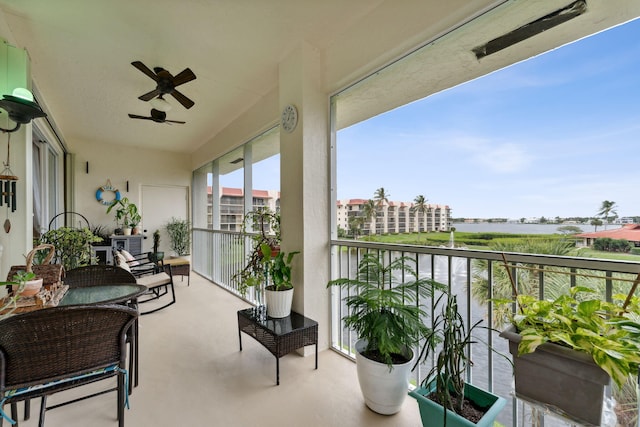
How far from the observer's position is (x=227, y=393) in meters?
1.90

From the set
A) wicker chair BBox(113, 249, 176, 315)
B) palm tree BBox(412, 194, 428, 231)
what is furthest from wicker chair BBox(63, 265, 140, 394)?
palm tree BBox(412, 194, 428, 231)

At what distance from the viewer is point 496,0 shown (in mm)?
1473

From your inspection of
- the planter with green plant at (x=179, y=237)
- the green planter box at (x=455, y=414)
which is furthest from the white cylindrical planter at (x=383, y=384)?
the planter with green plant at (x=179, y=237)

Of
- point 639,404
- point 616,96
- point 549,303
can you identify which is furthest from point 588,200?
point 639,404

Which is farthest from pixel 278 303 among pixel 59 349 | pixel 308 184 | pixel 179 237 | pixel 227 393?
pixel 179 237

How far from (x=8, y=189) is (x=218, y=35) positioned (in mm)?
2095

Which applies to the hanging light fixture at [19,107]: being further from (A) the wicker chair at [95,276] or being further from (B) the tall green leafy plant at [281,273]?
(B) the tall green leafy plant at [281,273]

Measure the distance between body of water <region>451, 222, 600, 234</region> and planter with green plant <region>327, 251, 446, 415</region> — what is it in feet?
1.32

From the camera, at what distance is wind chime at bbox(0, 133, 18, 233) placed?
211cm

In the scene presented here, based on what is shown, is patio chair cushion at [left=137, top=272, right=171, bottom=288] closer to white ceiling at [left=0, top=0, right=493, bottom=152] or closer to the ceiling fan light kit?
the ceiling fan light kit

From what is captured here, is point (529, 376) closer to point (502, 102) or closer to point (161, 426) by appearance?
point (502, 102)

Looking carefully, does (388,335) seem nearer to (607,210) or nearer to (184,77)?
(607,210)

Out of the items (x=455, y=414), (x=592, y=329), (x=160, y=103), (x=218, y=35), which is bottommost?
(x=455, y=414)

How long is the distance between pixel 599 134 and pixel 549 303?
810mm
